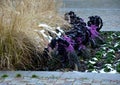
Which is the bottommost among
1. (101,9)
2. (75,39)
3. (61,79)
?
(61,79)

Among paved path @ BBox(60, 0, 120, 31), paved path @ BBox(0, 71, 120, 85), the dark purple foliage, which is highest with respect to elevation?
paved path @ BBox(60, 0, 120, 31)

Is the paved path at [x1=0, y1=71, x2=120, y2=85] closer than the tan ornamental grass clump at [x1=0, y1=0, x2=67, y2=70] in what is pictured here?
Yes

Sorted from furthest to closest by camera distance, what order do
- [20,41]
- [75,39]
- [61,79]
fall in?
[75,39] < [20,41] < [61,79]

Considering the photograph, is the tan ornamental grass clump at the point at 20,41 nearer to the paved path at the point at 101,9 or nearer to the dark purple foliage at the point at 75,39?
the dark purple foliage at the point at 75,39

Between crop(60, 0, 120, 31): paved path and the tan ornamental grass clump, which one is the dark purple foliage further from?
crop(60, 0, 120, 31): paved path

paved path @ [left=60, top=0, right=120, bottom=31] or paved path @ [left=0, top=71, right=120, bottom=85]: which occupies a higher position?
paved path @ [left=60, top=0, right=120, bottom=31]

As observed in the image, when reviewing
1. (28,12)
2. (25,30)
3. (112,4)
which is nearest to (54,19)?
(28,12)

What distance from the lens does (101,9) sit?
12.6 m

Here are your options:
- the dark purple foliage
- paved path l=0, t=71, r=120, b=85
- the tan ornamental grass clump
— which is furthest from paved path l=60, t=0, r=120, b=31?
paved path l=0, t=71, r=120, b=85

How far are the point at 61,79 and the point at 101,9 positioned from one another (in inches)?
284

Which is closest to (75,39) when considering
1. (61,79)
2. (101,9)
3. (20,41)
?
(20,41)

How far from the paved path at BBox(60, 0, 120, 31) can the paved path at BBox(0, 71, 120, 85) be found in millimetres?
3564

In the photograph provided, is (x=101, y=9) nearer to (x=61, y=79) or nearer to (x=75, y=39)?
(x=75, y=39)

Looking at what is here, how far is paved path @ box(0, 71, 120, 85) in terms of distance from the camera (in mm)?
5508
